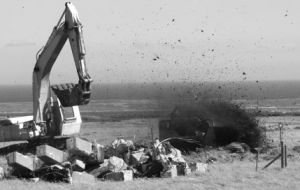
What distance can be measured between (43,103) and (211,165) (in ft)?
27.9

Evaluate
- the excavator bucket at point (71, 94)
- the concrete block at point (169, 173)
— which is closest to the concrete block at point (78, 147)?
the concrete block at point (169, 173)

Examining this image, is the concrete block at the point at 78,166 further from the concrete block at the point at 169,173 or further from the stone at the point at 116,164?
the concrete block at the point at 169,173

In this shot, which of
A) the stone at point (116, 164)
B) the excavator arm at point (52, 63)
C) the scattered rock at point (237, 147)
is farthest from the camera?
the scattered rock at point (237, 147)

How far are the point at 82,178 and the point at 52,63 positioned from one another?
404 inches

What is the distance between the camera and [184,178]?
21.9 metres

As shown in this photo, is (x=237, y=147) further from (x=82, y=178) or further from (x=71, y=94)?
(x=82, y=178)

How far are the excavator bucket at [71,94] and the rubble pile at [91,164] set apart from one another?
16.6ft

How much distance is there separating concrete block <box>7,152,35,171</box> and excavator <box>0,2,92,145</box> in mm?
8066

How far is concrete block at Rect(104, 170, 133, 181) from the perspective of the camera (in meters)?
21.6

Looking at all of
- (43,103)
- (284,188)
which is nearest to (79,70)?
(43,103)

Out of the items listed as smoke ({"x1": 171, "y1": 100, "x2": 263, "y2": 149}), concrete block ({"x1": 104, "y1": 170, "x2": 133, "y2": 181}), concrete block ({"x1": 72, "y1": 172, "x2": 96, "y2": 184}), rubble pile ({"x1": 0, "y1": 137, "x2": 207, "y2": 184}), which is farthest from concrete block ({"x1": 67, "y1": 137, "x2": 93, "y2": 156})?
smoke ({"x1": 171, "y1": 100, "x2": 263, "y2": 149})

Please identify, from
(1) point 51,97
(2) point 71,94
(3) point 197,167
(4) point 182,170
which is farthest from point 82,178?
(1) point 51,97

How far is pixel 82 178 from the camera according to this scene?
21.4m

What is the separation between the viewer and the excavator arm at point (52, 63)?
29875 mm
